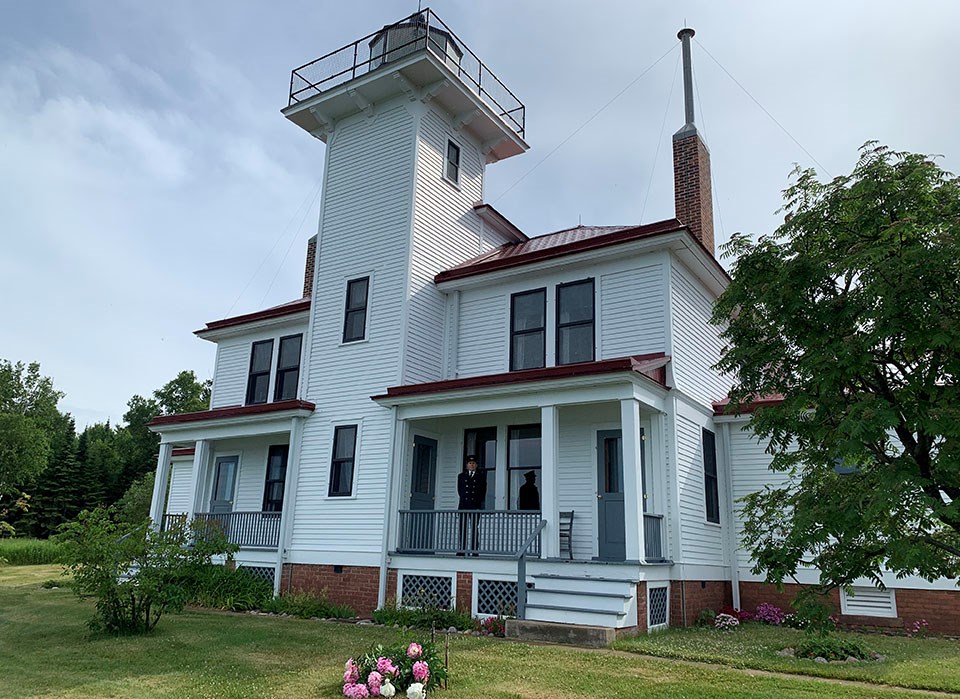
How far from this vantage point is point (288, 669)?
805 cm

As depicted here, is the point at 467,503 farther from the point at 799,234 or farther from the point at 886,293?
the point at 886,293

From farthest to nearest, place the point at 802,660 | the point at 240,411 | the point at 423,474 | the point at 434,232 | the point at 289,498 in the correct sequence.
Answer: the point at 434,232, the point at 240,411, the point at 289,498, the point at 423,474, the point at 802,660

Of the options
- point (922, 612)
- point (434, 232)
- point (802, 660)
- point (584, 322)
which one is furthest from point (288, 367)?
point (922, 612)

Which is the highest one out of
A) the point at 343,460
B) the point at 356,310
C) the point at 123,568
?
the point at 356,310

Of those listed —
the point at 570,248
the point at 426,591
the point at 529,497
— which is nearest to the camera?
the point at 426,591

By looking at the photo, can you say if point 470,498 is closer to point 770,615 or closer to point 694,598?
point 694,598

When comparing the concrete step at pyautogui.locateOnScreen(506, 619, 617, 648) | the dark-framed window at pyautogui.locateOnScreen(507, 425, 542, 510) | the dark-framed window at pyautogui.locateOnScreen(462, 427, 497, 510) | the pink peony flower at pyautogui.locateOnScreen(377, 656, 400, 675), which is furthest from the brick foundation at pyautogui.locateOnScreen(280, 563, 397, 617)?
the pink peony flower at pyautogui.locateOnScreen(377, 656, 400, 675)

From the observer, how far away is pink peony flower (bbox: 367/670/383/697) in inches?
260

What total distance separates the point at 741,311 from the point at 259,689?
233 inches

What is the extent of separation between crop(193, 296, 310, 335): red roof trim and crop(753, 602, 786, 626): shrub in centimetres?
1180

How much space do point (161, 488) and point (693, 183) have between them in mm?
14191

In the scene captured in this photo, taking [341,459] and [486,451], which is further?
[341,459]

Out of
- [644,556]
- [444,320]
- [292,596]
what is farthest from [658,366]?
[292,596]

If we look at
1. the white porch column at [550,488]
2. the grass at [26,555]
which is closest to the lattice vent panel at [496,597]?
the white porch column at [550,488]
